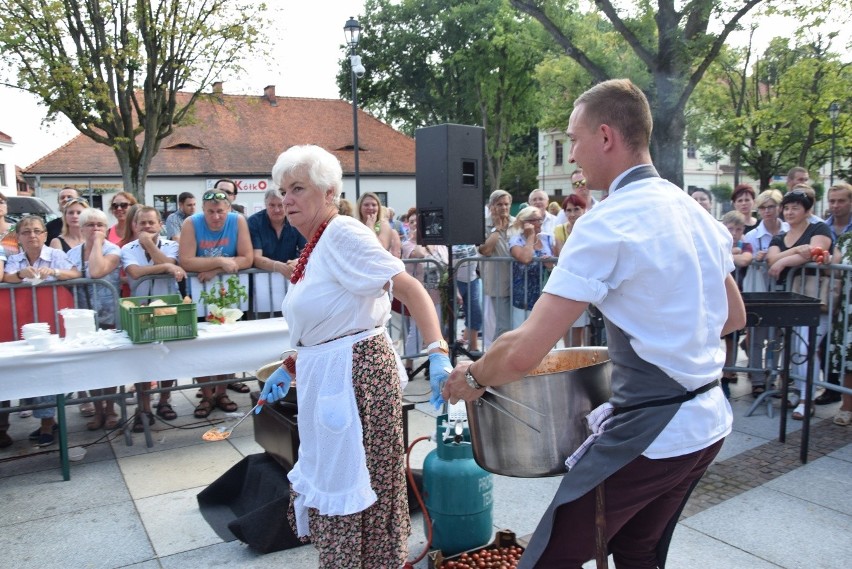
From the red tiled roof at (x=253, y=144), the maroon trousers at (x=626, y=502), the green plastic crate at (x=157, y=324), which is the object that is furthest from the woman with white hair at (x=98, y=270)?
the red tiled roof at (x=253, y=144)

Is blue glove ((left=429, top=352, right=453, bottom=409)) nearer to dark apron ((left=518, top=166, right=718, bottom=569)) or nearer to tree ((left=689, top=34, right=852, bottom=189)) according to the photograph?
dark apron ((left=518, top=166, right=718, bottom=569))

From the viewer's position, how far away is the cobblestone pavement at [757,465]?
399 cm

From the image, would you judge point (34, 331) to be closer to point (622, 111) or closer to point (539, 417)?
point (539, 417)

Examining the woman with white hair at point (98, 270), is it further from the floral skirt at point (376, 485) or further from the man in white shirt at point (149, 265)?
→ the floral skirt at point (376, 485)

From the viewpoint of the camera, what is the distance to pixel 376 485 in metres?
2.69

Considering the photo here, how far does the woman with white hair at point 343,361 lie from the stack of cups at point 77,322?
2.87 meters

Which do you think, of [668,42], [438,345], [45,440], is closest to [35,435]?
[45,440]

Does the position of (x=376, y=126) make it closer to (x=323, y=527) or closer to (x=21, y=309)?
(x=21, y=309)

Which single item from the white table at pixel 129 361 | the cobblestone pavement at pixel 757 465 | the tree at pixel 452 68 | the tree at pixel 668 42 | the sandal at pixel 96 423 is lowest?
the sandal at pixel 96 423

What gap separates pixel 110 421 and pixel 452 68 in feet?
113

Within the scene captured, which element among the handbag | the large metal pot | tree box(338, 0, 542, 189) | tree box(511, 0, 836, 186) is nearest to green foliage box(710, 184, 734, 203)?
tree box(338, 0, 542, 189)

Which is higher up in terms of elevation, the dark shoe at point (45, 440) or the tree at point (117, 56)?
the tree at point (117, 56)

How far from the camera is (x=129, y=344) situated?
15.4ft

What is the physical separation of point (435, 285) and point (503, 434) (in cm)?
512
